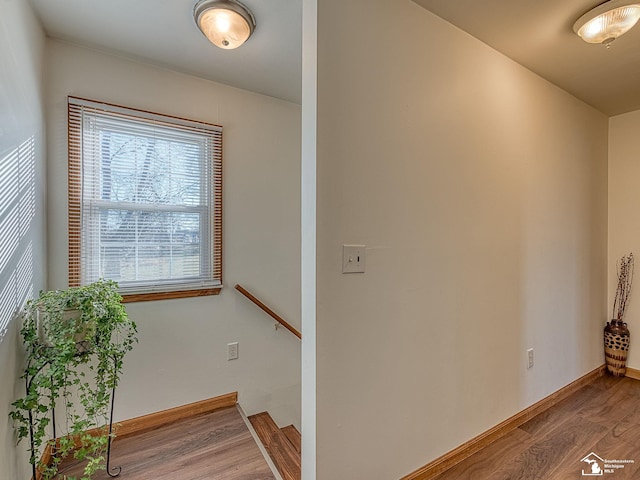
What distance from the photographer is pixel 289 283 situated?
8.53 feet

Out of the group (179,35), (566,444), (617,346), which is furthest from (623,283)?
(179,35)

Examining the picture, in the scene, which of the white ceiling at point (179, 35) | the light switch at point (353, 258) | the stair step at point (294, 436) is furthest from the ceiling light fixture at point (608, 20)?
the stair step at point (294, 436)

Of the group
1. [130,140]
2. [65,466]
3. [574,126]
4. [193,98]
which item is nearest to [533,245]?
[574,126]

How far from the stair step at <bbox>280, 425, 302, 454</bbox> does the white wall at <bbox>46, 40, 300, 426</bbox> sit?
8 cm

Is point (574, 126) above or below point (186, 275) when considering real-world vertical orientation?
above

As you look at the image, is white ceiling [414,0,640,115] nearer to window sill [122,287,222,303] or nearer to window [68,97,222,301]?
window [68,97,222,301]

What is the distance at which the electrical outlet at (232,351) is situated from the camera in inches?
91.0

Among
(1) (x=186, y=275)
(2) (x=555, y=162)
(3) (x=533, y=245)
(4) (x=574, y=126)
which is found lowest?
(1) (x=186, y=275)

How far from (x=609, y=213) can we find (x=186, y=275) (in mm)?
3667

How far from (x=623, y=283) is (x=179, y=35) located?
3.96 m

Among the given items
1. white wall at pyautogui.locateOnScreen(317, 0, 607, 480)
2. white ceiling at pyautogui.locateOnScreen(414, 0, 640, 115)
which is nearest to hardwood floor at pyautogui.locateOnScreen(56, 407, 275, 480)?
white wall at pyautogui.locateOnScreen(317, 0, 607, 480)

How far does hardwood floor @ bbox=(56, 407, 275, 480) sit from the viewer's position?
1.60m

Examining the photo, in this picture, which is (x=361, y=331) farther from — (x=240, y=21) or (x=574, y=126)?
(x=574, y=126)

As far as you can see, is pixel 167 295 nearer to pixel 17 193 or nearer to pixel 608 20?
pixel 17 193
